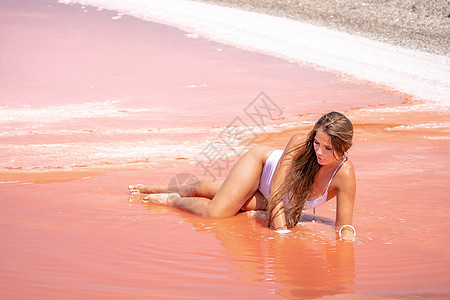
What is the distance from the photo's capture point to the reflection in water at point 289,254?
10.7ft

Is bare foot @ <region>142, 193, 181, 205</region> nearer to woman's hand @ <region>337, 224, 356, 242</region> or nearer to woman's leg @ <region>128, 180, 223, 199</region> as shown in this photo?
woman's leg @ <region>128, 180, 223, 199</region>

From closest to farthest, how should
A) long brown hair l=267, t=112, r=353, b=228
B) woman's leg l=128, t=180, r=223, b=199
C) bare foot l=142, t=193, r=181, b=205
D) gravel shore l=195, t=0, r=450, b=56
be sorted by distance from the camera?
long brown hair l=267, t=112, r=353, b=228
woman's leg l=128, t=180, r=223, b=199
bare foot l=142, t=193, r=181, b=205
gravel shore l=195, t=0, r=450, b=56

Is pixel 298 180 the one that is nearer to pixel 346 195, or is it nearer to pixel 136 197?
pixel 346 195

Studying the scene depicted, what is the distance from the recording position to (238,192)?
14.5 feet

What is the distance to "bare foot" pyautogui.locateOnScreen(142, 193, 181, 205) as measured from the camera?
4.90m

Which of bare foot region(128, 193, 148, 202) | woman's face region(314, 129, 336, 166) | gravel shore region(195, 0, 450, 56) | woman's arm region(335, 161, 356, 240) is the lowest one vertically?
bare foot region(128, 193, 148, 202)

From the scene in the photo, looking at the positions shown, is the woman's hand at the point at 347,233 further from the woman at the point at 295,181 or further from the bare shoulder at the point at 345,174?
the bare shoulder at the point at 345,174

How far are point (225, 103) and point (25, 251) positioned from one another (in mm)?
6323

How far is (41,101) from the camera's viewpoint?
395 inches

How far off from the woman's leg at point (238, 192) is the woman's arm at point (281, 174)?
204mm

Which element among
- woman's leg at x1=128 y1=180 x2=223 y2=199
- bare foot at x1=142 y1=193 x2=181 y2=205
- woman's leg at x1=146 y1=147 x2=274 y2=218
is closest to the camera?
woman's leg at x1=146 y1=147 x2=274 y2=218

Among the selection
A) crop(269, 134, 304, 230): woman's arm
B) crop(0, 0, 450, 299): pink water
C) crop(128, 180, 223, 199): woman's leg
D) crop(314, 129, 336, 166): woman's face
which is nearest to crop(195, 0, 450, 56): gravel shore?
crop(0, 0, 450, 299): pink water

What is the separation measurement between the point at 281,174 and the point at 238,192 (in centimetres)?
41

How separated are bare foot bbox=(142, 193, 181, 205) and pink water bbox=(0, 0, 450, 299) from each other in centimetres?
12
